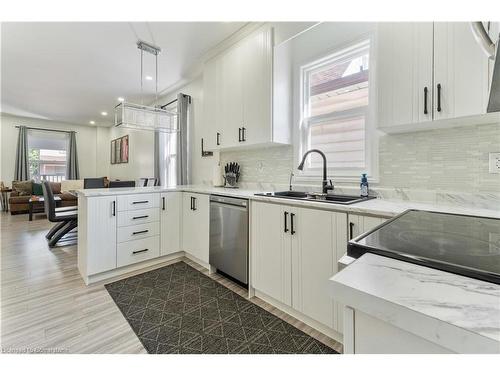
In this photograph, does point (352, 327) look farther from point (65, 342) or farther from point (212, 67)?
point (212, 67)

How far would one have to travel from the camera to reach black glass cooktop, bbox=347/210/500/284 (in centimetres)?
52

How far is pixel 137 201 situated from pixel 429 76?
107 inches

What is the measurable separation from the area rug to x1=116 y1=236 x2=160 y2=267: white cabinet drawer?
9.1 inches

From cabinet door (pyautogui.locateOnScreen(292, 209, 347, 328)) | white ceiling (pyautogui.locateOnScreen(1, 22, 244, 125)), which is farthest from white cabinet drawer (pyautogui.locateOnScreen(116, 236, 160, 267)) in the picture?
white ceiling (pyautogui.locateOnScreen(1, 22, 244, 125))

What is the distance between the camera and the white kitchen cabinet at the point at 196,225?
2.56 m

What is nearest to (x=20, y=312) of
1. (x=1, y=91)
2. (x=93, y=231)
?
(x=93, y=231)

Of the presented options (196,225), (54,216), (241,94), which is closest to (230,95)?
(241,94)

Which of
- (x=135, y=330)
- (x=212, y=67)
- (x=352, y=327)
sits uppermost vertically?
(x=212, y=67)

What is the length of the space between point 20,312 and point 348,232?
2.53 metres

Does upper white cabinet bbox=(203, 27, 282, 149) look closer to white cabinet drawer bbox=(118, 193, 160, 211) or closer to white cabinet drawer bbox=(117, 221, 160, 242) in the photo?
white cabinet drawer bbox=(118, 193, 160, 211)

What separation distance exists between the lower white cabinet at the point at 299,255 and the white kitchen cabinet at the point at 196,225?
738mm

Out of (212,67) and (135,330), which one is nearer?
(135,330)

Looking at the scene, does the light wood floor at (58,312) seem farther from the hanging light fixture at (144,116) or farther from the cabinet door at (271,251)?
the hanging light fixture at (144,116)
